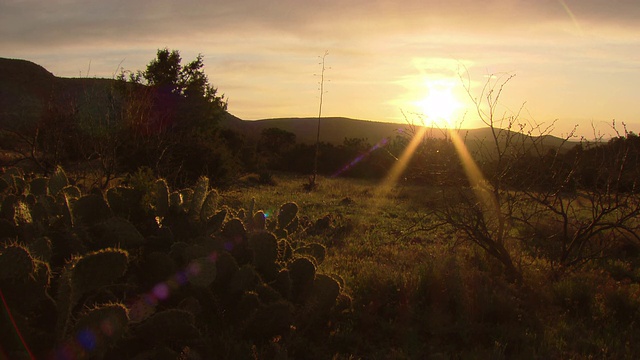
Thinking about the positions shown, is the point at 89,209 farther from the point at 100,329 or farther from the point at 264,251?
the point at 100,329

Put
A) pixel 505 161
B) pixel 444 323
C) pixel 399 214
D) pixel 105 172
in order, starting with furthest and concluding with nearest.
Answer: pixel 399 214, pixel 105 172, pixel 505 161, pixel 444 323

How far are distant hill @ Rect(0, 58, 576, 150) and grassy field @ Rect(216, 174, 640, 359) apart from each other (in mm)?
1935

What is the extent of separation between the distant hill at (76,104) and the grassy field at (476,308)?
1935 mm

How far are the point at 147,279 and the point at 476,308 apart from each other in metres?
3.26

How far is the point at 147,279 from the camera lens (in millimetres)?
4145

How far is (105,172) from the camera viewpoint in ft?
33.2

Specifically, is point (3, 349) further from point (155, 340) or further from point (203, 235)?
point (203, 235)

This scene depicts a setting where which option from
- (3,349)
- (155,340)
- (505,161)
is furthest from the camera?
(505,161)

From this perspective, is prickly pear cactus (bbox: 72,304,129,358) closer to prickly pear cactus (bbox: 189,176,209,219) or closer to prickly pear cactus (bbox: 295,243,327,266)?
prickly pear cactus (bbox: 189,176,209,219)

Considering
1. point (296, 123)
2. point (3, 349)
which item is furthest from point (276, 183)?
point (296, 123)

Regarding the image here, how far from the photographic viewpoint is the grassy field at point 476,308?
430cm

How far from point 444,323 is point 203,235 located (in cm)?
255

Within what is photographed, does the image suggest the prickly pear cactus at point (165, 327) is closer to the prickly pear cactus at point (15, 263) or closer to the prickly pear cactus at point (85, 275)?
the prickly pear cactus at point (85, 275)

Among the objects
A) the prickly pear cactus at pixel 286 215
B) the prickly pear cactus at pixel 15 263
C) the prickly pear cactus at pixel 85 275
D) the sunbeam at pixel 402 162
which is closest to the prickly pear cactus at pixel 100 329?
the prickly pear cactus at pixel 85 275
